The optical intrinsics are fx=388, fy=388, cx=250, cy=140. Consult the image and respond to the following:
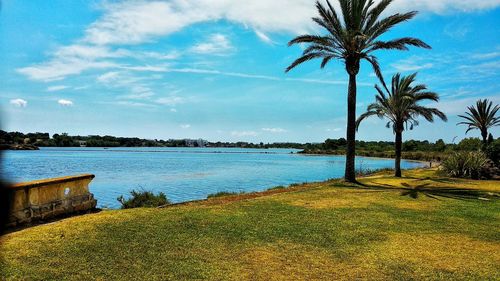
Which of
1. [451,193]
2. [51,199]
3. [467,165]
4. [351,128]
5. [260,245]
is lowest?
[260,245]

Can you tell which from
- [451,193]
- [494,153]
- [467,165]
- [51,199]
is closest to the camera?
[51,199]

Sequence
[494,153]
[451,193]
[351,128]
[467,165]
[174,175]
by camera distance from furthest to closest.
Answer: [174,175] < [494,153] < [467,165] < [351,128] < [451,193]

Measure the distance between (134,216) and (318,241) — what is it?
16.3 ft

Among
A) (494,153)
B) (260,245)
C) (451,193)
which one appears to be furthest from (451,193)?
(494,153)

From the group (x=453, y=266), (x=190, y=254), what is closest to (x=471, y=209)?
(x=453, y=266)

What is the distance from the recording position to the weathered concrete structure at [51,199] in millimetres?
8945

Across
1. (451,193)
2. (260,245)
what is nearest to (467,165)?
(451,193)

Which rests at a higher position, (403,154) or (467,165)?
(467,165)

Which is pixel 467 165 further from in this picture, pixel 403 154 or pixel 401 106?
pixel 403 154

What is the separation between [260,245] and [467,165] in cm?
2235

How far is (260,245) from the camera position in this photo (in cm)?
807

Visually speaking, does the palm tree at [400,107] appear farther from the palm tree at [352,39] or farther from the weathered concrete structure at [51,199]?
the weathered concrete structure at [51,199]

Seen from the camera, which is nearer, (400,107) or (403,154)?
(400,107)

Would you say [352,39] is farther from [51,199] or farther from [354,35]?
[51,199]
